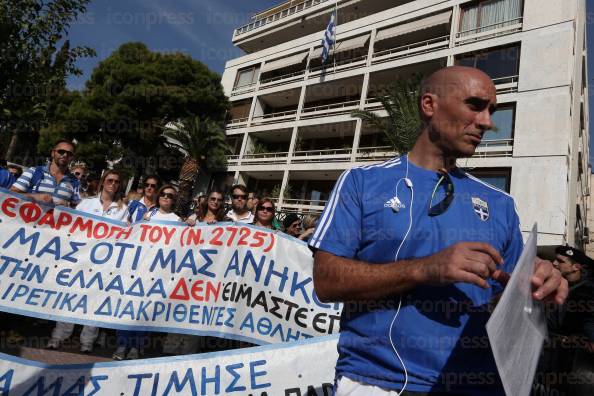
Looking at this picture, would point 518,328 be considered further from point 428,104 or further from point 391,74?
point 391,74

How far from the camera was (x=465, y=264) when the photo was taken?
104cm

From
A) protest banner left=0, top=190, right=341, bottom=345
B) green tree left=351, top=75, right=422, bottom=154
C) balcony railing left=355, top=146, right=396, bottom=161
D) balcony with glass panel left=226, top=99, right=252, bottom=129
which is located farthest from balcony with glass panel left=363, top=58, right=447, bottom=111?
protest banner left=0, top=190, right=341, bottom=345

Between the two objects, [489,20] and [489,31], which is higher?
[489,20]

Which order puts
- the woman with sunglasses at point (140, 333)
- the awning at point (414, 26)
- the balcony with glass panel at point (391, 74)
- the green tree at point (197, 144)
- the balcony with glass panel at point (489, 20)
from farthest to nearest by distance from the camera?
the green tree at point (197, 144), the balcony with glass panel at point (391, 74), the awning at point (414, 26), the balcony with glass panel at point (489, 20), the woman with sunglasses at point (140, 333)

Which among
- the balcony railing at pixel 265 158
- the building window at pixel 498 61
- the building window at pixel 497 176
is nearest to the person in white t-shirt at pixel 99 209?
the building window at pixel 497 176

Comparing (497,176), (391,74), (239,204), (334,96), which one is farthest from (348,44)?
(239,204)

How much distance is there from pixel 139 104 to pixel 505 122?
2400 cm

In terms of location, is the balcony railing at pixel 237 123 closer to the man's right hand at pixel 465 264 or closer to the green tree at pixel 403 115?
the green tree at pixel 403 115

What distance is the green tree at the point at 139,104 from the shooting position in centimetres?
Result: 2870

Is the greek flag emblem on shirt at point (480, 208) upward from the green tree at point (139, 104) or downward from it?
downward

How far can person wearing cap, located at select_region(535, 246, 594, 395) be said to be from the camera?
149 inches

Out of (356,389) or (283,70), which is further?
(283,70)

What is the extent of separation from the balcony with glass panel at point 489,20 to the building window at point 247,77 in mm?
16737

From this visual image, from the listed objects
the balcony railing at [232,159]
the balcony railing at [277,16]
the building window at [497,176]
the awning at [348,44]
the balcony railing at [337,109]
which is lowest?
the building window at [497,176]
